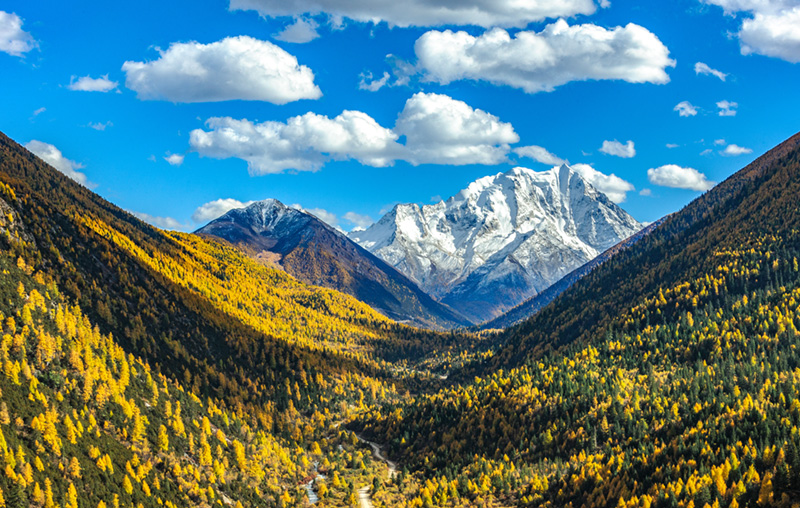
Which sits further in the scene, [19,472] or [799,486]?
[799,486]

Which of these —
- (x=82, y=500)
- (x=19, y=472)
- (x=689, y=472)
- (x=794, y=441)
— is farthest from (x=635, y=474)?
(x=19, y=472)

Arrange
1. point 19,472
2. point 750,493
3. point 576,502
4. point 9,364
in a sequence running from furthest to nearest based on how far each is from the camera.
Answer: point 576,502
point 9,364
point 750,493
point 19,472

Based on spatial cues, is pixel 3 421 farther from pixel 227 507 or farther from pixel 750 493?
pixel 750 493

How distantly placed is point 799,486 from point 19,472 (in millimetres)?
199623

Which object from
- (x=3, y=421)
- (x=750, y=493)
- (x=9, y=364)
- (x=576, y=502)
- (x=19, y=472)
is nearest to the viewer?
(x=19, y=472)

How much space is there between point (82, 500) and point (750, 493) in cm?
17693

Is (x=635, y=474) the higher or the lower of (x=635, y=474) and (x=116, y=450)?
the higher

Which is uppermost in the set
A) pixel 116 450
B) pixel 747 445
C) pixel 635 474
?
pixel 747 445

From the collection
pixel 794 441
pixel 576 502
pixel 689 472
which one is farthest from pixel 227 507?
pixel 794 441

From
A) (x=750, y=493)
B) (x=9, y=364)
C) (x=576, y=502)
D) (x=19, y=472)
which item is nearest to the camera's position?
(x=19, y=472)

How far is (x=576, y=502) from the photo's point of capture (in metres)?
196

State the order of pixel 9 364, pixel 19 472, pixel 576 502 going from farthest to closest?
pixel 576 502 → pixel 9 364 → pixel 19 472

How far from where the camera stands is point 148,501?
17375 centimetres

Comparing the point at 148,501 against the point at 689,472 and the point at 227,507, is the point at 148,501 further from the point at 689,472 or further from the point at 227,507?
the point at 689,472
